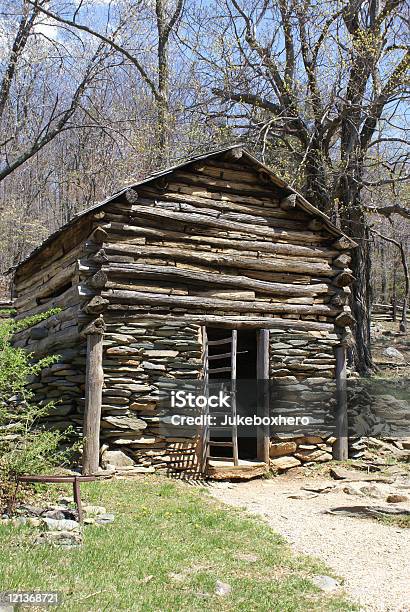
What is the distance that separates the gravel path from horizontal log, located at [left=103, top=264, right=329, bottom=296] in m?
3.18

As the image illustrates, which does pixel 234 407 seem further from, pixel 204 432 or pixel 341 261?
pixel 341 261

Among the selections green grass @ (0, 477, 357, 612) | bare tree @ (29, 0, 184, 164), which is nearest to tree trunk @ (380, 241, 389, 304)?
bare tree @ (29, 0, 184, 164)

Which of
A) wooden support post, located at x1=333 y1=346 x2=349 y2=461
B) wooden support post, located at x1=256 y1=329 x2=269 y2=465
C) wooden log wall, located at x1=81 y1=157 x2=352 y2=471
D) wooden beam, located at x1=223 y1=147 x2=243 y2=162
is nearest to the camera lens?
wooden log wall, located at x1=81 y1=157 x2=352 y2=471

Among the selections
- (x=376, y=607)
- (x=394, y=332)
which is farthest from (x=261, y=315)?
(x=394, y=332)

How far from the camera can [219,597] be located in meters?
4.57

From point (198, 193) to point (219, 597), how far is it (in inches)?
275

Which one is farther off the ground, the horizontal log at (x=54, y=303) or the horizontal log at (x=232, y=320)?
the horizontal log at (x=54, y=303)

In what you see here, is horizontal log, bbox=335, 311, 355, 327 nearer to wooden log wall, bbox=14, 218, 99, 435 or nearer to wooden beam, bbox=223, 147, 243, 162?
wooden beam, bbox=223, 147, 243, 162

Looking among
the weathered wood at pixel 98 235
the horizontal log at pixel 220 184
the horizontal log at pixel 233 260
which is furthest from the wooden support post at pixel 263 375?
the weathered wood at pixel 98 235

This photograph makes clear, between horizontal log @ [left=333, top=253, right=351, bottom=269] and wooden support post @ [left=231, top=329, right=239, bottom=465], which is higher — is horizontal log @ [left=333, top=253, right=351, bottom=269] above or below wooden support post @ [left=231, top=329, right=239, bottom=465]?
above

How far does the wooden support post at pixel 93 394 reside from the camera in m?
8.70

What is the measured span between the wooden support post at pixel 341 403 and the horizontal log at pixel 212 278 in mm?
1242

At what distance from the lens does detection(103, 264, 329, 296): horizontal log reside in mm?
9391

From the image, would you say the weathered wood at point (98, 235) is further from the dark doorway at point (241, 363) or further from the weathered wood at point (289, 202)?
the weathered wood at point (289, 202)
